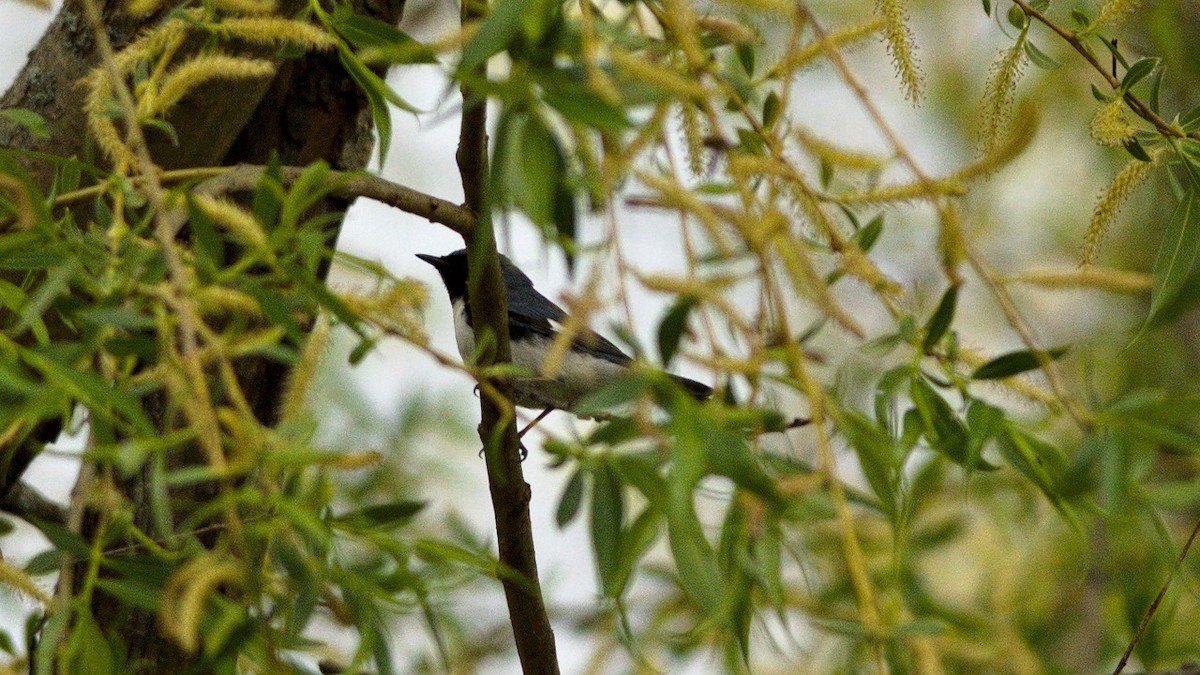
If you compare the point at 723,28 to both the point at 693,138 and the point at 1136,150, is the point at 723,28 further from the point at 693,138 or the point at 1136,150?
the point at 1136,150

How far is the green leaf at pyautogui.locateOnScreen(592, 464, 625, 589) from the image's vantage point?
4.43 ft

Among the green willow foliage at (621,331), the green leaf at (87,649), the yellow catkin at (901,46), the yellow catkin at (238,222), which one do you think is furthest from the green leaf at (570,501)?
the yellow catkin at (901,46)

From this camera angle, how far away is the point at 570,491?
138 cm

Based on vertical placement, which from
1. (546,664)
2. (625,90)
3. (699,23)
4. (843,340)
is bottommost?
(546,664)

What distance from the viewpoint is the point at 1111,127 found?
1554 mm

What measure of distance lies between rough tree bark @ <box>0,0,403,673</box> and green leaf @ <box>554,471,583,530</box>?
118 cm

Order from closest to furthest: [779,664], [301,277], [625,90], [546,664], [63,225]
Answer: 1. [625,90]
2. [301,277]
3. [63,225]
4. [546,664]
5. [779,664]

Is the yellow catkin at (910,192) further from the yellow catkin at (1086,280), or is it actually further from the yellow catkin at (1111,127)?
the yellow catkin at (1111,127)

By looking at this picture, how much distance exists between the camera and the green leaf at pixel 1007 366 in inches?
56.1

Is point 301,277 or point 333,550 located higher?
point 301,277

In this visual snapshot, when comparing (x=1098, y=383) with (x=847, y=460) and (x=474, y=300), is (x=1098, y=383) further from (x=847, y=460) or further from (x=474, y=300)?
(x=474, y=300)

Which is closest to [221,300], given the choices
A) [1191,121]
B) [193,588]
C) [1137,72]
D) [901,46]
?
[193,588]

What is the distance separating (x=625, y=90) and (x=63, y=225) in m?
0.83

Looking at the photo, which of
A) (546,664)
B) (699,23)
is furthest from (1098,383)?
(699,23)
